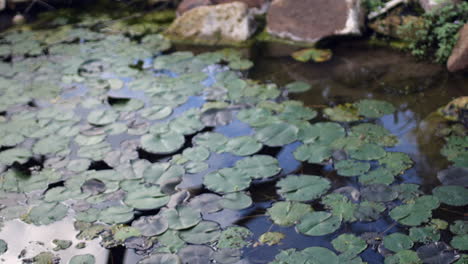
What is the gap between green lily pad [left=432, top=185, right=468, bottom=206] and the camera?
2713 millimetres

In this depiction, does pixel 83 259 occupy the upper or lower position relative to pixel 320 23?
lower

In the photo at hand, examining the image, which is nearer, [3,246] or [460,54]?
[3,246]

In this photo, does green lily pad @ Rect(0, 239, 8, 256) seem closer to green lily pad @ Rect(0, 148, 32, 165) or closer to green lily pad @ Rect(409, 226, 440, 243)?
green lily pad @ Rect(0, 148, 32, 165)

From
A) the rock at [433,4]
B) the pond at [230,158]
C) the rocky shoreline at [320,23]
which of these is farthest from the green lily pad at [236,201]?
the rock at [433,4]

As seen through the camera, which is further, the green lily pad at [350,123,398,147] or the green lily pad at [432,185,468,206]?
the green lily pad at [350,123,398,147]

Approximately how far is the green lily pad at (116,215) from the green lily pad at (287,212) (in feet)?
2.37

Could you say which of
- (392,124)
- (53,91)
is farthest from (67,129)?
(392,124)

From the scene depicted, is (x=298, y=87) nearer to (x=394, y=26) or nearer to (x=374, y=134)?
(x=374, y=134)

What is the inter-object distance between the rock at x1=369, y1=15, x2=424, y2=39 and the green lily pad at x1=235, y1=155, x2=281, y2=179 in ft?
6.51

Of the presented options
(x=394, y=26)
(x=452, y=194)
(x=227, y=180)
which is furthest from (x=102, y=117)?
(x=394, y=26)

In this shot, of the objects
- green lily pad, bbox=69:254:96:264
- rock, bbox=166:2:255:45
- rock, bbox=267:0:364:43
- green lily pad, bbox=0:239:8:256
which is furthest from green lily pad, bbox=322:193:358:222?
rock, bbox=166:2:255:45

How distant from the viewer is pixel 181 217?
8.93 ft

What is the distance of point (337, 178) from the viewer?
2965mm

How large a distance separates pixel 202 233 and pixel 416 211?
106 cm
